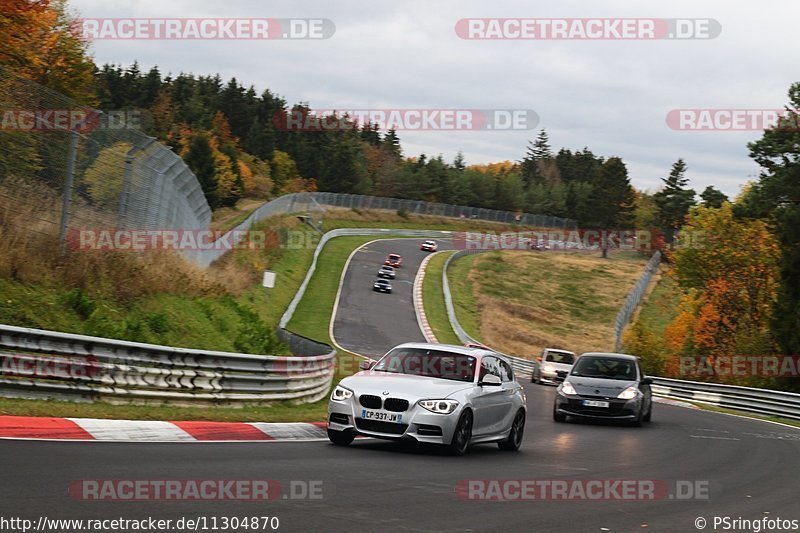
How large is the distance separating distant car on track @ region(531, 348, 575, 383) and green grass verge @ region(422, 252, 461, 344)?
14.6 m

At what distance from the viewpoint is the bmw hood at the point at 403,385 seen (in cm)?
1302

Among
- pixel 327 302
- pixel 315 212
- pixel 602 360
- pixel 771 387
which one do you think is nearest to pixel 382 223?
pixel 315 212

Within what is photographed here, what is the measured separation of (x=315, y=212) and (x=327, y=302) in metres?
27.0

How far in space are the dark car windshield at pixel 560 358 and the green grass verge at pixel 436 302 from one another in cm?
1483

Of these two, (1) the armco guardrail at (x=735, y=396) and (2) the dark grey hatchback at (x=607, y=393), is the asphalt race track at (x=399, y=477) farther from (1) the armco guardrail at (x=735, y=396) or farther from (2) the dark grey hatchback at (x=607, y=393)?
(1) the armco guardrail at (x=735, y=396)

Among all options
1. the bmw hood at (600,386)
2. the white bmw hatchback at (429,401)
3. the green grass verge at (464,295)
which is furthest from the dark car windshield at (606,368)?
the green grass verge at (464,295)

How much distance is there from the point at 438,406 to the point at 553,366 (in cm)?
2949

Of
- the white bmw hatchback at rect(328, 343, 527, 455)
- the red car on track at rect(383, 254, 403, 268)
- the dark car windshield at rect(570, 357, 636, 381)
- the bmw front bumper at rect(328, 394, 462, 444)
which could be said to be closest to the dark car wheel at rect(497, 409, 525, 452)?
the white bmw hatchback at rect(328, 343, 527, 455)

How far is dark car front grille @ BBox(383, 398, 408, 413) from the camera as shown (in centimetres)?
1291

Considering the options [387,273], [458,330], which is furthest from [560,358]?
[387,273]

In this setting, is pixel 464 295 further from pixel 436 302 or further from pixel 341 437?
pixel 341 437

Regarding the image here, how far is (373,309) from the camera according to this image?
6316 cm

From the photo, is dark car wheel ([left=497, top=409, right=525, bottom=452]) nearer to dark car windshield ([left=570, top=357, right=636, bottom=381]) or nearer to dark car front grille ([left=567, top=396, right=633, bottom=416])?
dark car front grille ([left=567, top=396, right=633, bottom=416])

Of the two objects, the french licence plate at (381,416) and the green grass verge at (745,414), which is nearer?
the french licence plate at (381,416)
